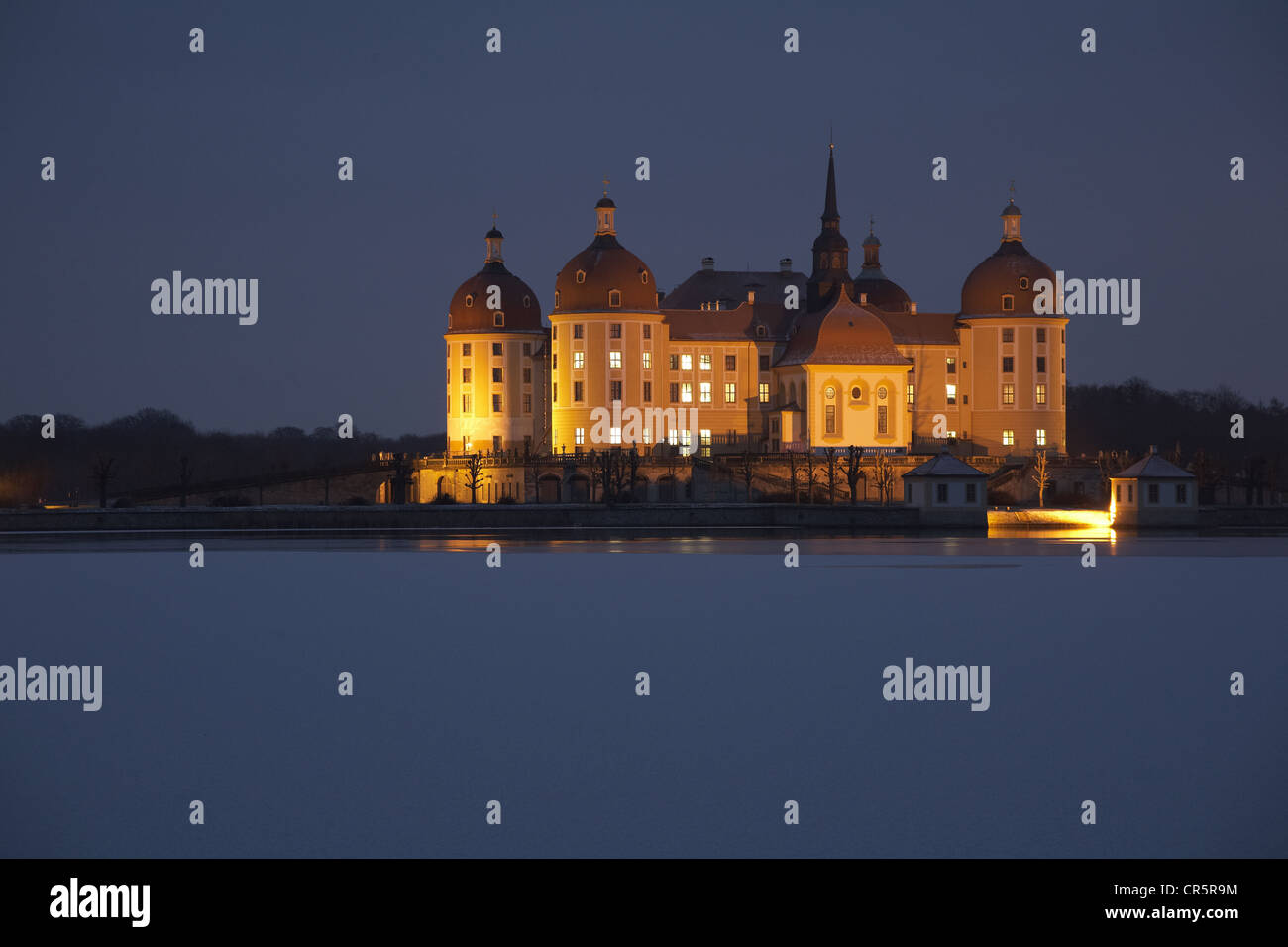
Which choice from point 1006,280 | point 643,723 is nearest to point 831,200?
point 1006,280

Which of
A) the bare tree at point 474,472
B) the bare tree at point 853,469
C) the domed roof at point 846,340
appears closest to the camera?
the bare tree at point 853,469

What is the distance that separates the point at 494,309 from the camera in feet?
263

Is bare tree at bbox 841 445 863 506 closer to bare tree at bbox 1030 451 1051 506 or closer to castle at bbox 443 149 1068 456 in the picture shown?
castle at bbox 443 149 1068 456

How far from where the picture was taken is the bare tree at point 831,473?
67.0 m

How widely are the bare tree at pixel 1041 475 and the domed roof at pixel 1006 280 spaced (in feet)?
29.4

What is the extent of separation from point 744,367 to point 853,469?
1286cm

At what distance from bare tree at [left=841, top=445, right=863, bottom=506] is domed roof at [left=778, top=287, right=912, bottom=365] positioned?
13.5 ft

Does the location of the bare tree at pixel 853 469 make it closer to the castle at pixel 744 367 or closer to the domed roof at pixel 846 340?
the castle at pixel 744 367

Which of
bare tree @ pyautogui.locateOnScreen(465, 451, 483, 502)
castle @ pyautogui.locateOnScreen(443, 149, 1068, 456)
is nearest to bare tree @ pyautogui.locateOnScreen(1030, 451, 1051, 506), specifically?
castle @ pyautogui.locateOnScreen(443, 149, 1068, 456)

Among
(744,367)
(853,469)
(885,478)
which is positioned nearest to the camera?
(853,469)

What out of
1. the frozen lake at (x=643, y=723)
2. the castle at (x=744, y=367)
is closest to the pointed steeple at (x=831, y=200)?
the castle at (x=744, y=367)

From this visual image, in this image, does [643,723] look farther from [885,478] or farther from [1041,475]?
[1041,475]
